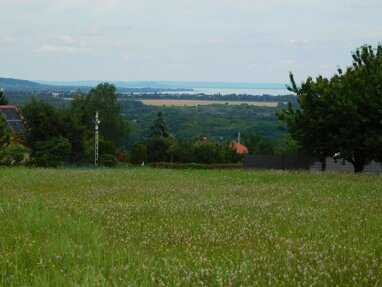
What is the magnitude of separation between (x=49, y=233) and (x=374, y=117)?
29.4 m

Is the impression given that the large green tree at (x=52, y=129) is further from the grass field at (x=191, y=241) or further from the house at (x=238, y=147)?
the grass field at (x=191, y=241)

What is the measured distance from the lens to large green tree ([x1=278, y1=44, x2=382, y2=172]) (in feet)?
118

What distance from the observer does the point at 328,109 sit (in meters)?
37.2

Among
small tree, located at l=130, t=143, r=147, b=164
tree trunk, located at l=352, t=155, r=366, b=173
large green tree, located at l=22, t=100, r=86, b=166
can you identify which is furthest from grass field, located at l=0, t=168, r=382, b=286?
small tree, located at l=130, t=143, r=147, b=164

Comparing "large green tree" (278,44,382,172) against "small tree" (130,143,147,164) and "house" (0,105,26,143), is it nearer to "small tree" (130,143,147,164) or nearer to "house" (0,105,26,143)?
"small tree" (130,143,147,164)

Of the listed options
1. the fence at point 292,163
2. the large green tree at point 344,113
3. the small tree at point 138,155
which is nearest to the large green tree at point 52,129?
the small tree at point 138,155

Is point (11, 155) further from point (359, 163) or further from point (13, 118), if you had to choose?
point (13, 118)

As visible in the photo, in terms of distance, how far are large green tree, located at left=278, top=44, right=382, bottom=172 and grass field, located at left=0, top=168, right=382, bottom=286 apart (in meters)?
21.0

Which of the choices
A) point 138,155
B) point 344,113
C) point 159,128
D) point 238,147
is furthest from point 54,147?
point 159,128

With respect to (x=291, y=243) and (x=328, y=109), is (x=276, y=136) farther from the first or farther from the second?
(x=291, y=243)

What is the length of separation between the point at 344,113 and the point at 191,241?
93.3 ft

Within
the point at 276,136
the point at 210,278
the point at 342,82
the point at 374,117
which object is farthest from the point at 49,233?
the point at 276,136

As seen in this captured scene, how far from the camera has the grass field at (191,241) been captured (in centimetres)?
678

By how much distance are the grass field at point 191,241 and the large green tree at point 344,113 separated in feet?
69.0
